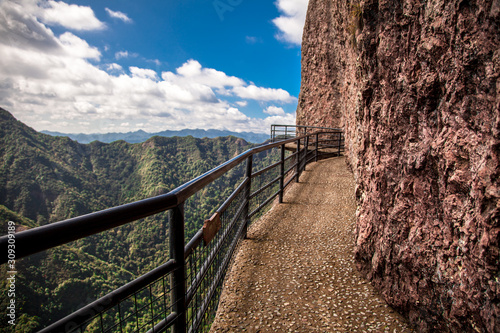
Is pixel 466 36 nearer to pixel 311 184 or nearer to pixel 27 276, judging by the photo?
pixel 311 184

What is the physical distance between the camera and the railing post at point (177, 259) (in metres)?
1.27

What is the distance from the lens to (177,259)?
4.22 ft

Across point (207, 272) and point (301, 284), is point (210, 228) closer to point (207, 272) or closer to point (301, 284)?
point (207, 272)

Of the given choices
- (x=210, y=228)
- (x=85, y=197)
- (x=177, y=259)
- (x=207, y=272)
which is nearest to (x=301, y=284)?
(x=207, y=272)

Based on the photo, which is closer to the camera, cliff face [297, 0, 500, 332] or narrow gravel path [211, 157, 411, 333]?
cliff face [297, 0, 500, 332]

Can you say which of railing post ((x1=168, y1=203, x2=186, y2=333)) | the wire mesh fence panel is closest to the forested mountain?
the wire mesh fence panel

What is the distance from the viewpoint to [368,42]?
99.3 inches

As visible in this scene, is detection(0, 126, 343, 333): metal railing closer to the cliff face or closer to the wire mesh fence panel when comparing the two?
the wire mesh fence panel

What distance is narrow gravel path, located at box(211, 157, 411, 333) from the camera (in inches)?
86.4

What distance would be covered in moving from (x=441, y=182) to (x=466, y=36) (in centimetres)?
93

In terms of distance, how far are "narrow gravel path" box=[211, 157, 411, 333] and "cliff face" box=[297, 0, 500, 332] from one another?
9.7 inches

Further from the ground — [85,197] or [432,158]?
[432,158]

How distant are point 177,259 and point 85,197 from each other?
375ft

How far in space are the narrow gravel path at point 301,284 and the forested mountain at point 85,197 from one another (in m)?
1.49
